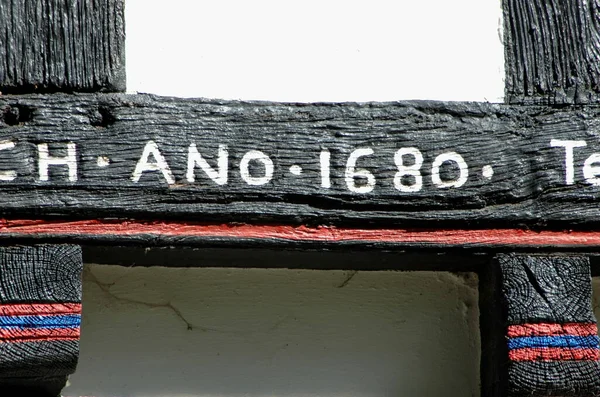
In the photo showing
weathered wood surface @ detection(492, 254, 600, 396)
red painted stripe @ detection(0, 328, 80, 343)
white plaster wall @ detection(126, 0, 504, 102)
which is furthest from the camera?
white plaster wall @ detection(126, 0, 504, 102)

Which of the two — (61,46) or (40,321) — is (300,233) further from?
(61,46)

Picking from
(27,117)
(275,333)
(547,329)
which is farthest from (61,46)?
(547,329)

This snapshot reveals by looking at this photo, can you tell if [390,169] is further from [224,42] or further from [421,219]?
[224,42]

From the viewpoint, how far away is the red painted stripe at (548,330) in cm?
298

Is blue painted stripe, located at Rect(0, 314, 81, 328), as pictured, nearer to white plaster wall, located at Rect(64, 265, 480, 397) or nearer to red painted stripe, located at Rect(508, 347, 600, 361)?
white plaster wall, located at Rect(64, 265, 480, 397)

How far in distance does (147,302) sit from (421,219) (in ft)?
2.52

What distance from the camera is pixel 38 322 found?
2.88m

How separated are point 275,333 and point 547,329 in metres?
0.72

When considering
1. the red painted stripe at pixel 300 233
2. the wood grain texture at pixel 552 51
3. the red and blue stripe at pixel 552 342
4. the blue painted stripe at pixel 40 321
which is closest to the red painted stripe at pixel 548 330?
the red and blue stripe at pixel 552 342

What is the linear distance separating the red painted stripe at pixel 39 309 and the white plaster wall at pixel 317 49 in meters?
0.59

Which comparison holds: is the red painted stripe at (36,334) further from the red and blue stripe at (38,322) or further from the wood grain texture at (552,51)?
the wood grain texture at (552,51)

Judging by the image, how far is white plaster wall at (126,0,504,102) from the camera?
3.12m

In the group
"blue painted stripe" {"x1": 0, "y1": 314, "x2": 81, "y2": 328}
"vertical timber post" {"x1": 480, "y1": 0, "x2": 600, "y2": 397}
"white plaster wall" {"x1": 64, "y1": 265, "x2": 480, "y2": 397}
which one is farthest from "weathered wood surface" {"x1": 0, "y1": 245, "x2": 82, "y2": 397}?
"vertical timber post" {"x1": 480, "y1": 0, "x2": 600, "y2": 397}

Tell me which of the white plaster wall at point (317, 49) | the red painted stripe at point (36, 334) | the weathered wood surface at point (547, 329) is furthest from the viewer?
Answer: the white plaster wall at point (317, 49)
